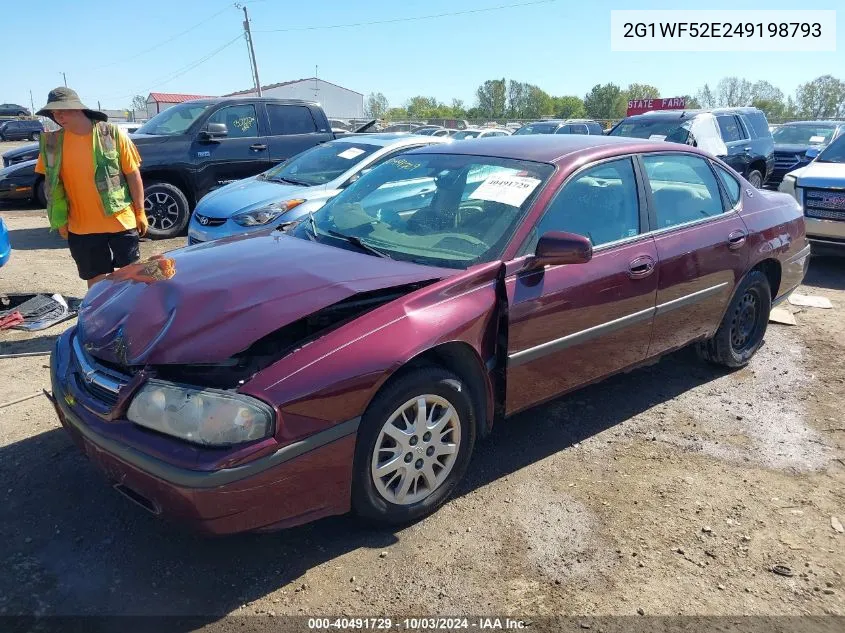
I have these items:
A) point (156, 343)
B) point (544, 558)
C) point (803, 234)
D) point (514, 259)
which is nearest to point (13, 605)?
point (156, 343)

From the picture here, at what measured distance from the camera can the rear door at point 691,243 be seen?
148 inches

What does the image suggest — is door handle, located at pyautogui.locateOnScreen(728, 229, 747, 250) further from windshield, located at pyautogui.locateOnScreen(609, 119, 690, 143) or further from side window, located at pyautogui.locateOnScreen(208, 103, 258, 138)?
side window, located at pyautogui.locateOnScreen(208, 103, 258, 138)

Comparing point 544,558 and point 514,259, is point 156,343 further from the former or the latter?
point 544,558

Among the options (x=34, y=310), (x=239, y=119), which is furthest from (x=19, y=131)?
(x=34, y=310)

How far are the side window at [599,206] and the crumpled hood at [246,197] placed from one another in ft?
12.3

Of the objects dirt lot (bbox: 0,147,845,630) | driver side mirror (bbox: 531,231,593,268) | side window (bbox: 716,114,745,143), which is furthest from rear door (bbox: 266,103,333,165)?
driver side mirror (bbox: 531,231,593,268)

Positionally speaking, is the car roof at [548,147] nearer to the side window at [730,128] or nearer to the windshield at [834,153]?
the windshield at [834,153]

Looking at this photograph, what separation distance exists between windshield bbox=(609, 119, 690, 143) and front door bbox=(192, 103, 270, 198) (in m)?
6.45

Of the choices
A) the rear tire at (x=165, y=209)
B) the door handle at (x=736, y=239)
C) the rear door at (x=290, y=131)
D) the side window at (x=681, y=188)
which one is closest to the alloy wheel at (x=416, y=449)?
the side window at (x=681, y=188)

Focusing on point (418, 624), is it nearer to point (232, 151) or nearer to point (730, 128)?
point (232, 151)

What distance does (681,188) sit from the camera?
4.07m

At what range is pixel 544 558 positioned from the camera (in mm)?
2676

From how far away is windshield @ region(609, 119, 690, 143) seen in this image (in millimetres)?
10711

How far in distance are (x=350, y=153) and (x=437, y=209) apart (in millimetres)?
4185
